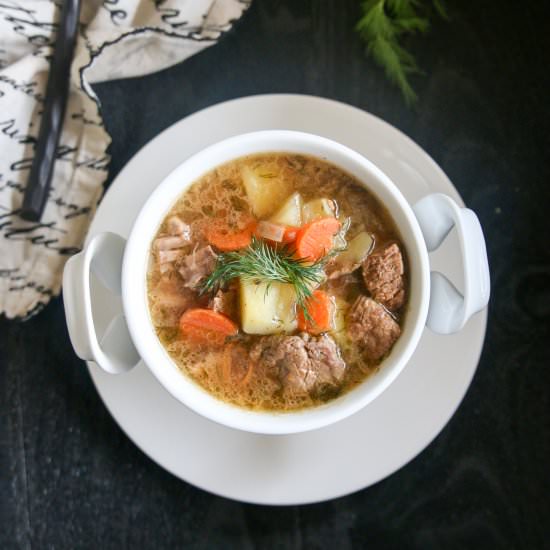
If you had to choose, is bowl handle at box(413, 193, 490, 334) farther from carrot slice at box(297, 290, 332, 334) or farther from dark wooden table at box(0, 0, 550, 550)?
dark wooden table at box(0, 0, 550, 550)

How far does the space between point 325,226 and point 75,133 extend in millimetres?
1027

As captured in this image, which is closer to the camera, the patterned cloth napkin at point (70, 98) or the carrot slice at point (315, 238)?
the carrot slice at point (315, 238)

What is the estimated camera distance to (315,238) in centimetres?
189

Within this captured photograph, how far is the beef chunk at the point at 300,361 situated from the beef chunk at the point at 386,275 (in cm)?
19

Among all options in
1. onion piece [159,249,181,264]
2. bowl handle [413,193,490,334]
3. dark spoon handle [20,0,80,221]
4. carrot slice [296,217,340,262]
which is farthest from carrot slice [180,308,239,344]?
dark spoon handle [20,0,80,221]

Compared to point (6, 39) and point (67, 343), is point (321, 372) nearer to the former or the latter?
point (67, 343)

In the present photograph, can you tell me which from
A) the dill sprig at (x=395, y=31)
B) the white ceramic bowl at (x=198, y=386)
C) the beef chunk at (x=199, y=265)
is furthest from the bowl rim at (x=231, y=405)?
the dill sprig at (x=395, y=31)

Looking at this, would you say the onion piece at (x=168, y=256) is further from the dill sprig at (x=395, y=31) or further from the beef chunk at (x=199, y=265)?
the dill sprig at (x=395, y=31)

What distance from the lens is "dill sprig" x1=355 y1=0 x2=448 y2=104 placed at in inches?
95.3

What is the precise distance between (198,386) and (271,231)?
1.58ft

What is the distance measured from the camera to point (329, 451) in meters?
2.20

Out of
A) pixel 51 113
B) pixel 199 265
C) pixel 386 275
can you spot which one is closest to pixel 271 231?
pixel 199 265

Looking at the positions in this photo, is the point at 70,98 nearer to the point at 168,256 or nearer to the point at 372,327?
the point at 168,256

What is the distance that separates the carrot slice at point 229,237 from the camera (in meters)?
1.93
